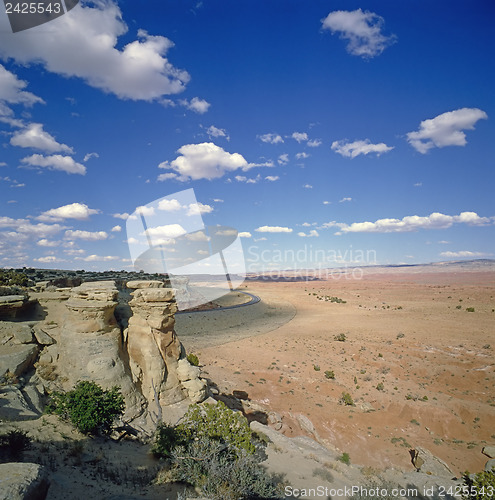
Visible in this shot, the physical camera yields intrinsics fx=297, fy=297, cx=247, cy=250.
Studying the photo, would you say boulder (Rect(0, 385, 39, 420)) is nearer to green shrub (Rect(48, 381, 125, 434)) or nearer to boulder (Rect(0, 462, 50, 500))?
green shrub (Rect(48, 381, 125, 434))

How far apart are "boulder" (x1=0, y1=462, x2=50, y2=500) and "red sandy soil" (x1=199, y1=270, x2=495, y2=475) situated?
12.2 m

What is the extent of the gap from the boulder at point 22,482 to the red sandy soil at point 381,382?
39.9 ft

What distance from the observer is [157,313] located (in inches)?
485

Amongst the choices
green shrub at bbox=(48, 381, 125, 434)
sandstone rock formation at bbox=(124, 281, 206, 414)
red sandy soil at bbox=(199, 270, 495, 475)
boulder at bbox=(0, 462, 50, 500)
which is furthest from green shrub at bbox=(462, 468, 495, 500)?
green shrub at bbox=(48, 381, 125, 434)

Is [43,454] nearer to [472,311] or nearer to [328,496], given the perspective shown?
[328,496]

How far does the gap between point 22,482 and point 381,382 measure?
67.2 ft

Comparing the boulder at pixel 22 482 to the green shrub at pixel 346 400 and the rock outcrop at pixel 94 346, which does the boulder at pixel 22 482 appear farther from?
the green shrub at pixel 346 400

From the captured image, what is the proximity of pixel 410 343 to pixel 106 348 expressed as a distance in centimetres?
2546

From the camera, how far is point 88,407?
8.78 metres

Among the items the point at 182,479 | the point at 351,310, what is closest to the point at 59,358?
the point at 182,479

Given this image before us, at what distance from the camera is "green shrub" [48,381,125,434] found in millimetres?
8633

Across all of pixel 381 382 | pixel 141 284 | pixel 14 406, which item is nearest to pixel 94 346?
pixel 14 406

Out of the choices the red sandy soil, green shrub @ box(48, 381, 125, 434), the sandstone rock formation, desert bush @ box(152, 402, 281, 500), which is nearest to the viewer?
desert bush @ box(152, 402, 281, 500)

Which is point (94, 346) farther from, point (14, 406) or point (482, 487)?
point (482, 487)
